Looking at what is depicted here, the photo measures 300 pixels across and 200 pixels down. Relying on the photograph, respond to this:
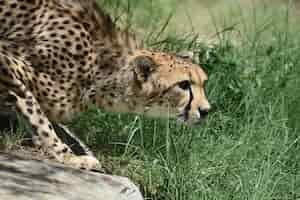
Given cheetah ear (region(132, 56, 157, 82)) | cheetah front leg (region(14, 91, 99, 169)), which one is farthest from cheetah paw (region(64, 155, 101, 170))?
cheetah ear (region(132, 56, 157, 82))

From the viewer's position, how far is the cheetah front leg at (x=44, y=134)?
4.86 m

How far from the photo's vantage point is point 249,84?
6.03 m

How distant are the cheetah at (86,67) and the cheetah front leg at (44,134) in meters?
0.10

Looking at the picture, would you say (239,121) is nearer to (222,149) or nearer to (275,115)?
(275,115)

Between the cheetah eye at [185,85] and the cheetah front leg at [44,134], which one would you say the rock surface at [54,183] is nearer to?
the cheetah front leg at [44,134]

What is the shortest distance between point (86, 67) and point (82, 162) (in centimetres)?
65

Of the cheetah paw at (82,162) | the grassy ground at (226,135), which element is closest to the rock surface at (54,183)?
the cheetah paw at (82,162)

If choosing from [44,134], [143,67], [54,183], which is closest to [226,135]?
[143,67]

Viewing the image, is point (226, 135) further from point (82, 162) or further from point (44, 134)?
point (44, 134)

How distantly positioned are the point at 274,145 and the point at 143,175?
762 mm

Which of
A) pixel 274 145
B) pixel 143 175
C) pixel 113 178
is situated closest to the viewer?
pixel 113 178

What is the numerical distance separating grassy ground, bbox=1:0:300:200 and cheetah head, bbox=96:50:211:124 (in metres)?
0.08

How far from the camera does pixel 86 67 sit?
5273mm

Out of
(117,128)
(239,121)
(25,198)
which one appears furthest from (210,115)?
(25,198)
